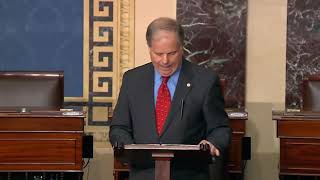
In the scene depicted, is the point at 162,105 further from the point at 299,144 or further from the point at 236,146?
the point at 236,146

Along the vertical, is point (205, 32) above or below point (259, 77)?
above

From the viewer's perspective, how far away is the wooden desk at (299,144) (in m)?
4.74

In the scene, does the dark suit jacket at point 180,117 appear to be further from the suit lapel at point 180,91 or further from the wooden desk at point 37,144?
the wooden desk at point 37,144

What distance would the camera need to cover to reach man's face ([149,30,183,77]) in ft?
10.3

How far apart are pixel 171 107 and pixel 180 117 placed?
64 millimetres

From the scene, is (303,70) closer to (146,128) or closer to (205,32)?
(205,32)

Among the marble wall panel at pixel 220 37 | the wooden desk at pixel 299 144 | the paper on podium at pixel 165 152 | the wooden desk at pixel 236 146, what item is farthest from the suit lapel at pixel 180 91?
the marble wall panel at pixel 220 37

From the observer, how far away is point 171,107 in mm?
3145

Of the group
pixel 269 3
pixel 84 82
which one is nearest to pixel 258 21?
pixel 269 3

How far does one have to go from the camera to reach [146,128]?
3150 millimetres

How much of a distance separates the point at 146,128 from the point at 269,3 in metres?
3.41

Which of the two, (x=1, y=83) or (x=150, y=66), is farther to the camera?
(x=1, y=83)

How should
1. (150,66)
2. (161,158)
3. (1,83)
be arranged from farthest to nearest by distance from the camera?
(1,83)
(150,66)
(161,158)

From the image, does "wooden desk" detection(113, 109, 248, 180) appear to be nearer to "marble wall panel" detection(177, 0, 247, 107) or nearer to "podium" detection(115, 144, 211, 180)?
"marble wall panel" detection(177, 0, 247, 107)
